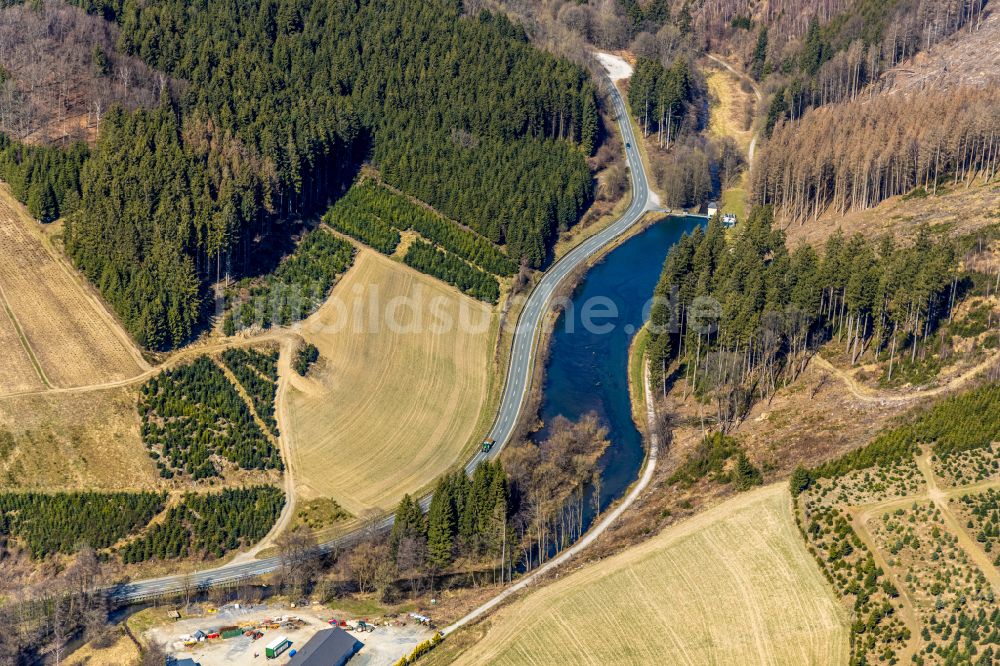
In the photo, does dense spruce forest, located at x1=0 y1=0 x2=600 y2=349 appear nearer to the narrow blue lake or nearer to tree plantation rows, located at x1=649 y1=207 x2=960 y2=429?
the narrow blue lake

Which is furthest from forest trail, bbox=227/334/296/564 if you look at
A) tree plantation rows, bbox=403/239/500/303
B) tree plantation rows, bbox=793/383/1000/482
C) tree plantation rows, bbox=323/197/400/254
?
→ tree plantation rows, bbox=793/383/1000/482

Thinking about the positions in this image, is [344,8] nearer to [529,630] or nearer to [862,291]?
[862,291]

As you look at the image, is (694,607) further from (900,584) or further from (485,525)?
(485,525)

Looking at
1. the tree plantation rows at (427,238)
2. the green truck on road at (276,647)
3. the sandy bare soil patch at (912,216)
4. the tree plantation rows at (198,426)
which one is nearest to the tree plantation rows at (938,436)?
the sandy bare soil patch at (912,216)

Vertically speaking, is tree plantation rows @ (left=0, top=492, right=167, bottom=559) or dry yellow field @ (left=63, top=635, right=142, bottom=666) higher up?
tree plantation rows @ (left=0, top=492, right=167, bottom=559)

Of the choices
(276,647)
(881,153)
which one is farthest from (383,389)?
(881,153)

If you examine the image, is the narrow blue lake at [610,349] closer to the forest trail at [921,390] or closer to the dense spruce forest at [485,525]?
the dense spruce forest at [485,525]
